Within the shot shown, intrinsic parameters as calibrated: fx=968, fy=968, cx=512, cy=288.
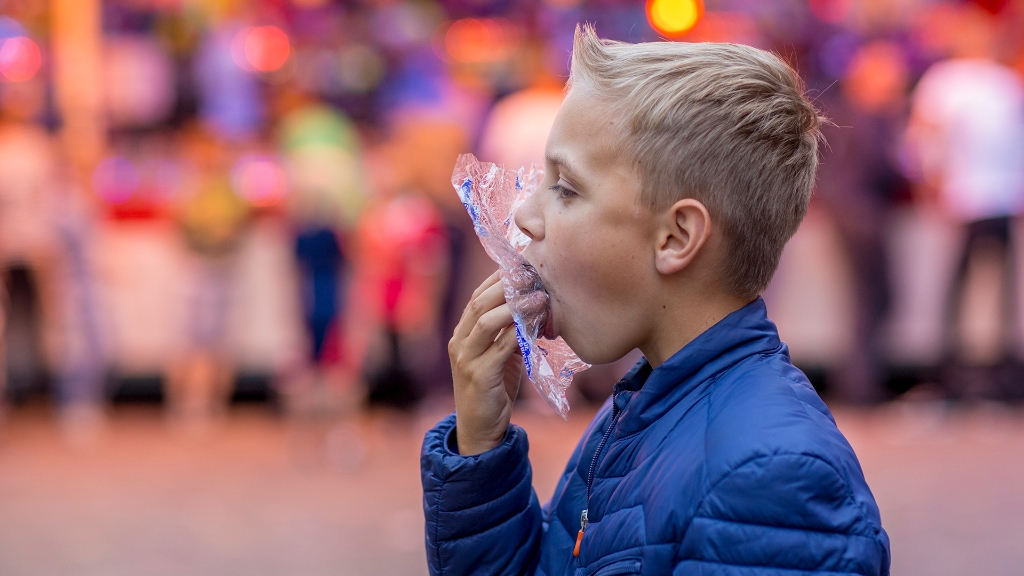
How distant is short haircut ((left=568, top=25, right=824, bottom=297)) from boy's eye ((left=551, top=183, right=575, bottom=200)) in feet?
0.32

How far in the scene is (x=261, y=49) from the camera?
27.0 feet

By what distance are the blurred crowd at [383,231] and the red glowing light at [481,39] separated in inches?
62.3

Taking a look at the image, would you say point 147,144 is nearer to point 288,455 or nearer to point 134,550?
point 288,455

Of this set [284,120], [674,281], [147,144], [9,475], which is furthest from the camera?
[147,144]

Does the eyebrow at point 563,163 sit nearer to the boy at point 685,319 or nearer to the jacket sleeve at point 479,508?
the boy at point 685,319

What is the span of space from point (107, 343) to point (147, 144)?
1.98 m

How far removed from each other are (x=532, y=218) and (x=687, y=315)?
23 centimetres

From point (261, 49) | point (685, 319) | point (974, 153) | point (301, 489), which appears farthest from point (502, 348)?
point (261, 49)

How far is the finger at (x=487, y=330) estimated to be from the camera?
128 cm

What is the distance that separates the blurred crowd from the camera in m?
5.98

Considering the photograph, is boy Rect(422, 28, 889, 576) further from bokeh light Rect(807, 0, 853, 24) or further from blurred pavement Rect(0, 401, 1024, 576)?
bokeh light Rect(807, 0, 853, 24)

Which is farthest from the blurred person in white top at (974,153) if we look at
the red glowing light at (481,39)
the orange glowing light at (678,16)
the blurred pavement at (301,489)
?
the red glowing light at (481,39)

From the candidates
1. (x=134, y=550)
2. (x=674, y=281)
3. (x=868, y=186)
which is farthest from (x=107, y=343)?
(x=674, y=281)

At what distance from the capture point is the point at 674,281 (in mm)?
1193
